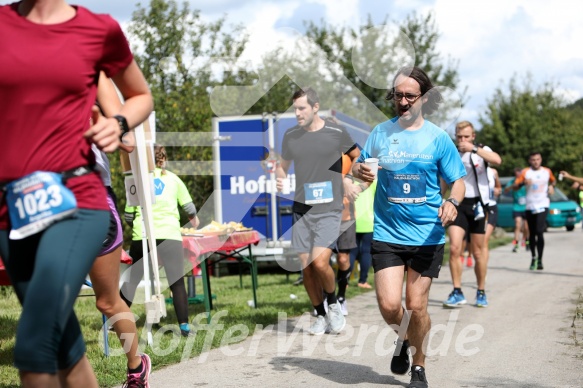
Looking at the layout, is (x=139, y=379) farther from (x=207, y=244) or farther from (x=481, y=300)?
(x=481, y=300)

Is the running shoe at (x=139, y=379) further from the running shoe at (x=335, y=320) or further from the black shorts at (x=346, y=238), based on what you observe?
the black shorts at (x=346, y=238)

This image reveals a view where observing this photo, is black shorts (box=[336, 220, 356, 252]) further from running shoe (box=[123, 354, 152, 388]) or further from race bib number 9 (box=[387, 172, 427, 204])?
running shoe (box=[123, 354, 152, 388])

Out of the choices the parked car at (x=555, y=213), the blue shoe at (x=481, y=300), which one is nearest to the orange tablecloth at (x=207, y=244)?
the blue shoe at (x=481, y=300)

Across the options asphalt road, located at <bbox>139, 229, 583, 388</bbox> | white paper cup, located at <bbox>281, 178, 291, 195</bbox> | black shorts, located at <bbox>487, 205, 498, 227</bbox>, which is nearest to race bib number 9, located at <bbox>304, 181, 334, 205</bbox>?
white paper cup, located at <bbox>281, 178, 291, 195</bbox>

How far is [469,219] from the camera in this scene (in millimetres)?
10781

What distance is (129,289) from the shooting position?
28.1ft

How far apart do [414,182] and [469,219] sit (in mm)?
4975

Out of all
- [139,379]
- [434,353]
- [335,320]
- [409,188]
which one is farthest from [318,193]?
[139,379]

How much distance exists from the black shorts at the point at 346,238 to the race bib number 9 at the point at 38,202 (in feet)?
22.3

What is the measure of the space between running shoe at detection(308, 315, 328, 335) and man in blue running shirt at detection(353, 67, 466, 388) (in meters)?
2.42

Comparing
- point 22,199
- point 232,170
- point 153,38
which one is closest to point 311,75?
point 153,38

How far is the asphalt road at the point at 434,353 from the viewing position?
245 inches

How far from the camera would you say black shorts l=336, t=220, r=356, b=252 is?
32.1 ft

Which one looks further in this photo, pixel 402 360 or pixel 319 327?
pixel 319 327
